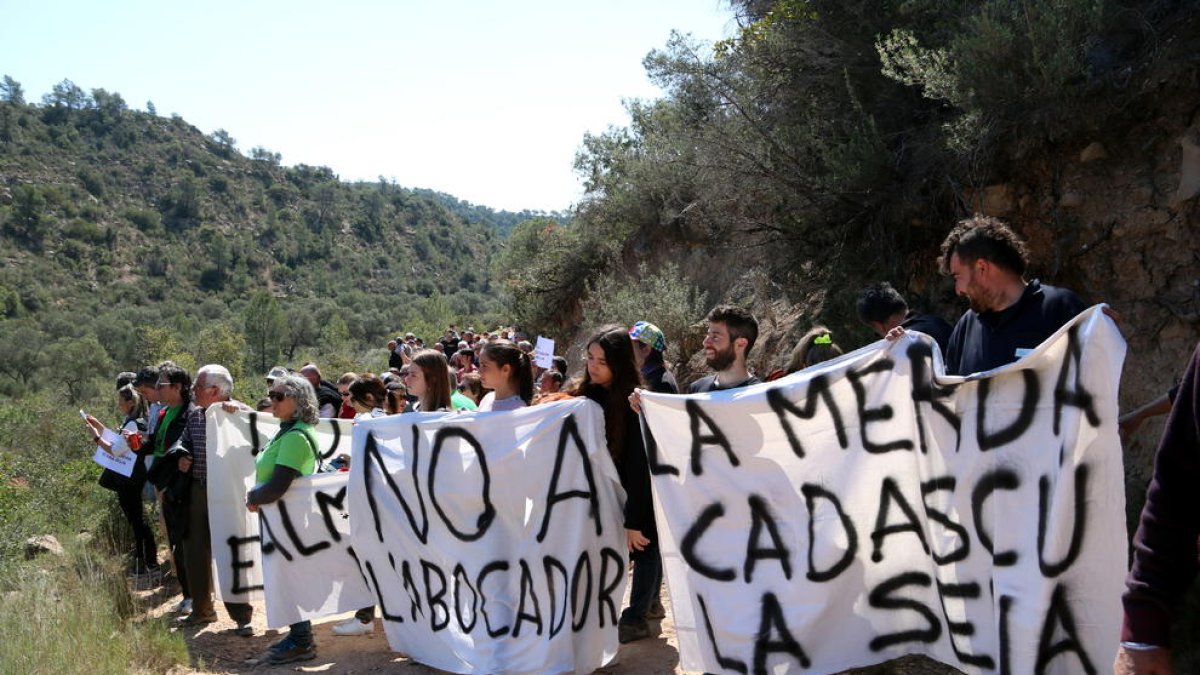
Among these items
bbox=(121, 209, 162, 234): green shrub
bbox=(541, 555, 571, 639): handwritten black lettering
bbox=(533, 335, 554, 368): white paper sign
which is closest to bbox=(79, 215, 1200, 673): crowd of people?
bbox=(541, 555, 571, 639): handwritten black lettering

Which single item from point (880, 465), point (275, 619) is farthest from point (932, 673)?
point (275, 619)

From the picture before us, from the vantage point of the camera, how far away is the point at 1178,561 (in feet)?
7.13

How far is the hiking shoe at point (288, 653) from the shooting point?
609 cm

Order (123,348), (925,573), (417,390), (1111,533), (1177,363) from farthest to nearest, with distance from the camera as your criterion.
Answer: (123,348), (1177,363), (417,390), (925,573), (1111,533)

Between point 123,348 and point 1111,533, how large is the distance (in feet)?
156

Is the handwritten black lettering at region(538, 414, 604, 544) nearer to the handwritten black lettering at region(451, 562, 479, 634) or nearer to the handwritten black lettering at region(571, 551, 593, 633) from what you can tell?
the handwritten black lettering at region(571, 551, 593, 633)

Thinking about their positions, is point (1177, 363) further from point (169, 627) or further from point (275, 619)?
point (169, 627)

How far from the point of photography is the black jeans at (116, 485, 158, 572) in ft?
28.1

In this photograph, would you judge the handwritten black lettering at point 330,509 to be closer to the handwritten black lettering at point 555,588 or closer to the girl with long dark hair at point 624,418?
the handwritten black lettering at point 555,588

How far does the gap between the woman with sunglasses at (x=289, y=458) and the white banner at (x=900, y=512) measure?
2.54 meters

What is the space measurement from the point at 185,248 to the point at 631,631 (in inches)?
2677

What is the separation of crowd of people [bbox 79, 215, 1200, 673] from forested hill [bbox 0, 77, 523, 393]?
2996 centimetres

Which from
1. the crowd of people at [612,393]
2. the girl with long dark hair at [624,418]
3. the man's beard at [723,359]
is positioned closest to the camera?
the crowd of people at [612,393]

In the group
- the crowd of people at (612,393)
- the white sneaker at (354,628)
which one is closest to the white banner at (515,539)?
the crowd of people at (612,393)
